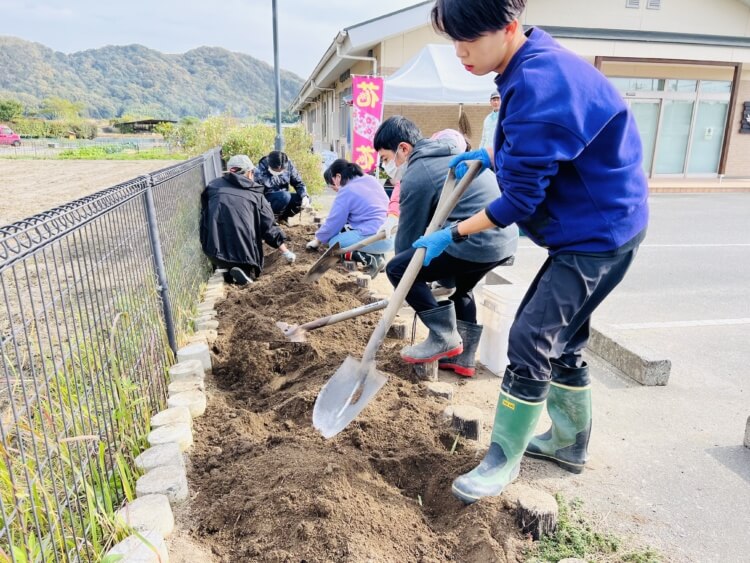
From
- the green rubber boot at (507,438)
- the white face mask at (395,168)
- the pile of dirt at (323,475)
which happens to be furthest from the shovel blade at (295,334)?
the green rubber boot at (507,438)

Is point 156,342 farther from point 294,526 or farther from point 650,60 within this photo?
point 650,60

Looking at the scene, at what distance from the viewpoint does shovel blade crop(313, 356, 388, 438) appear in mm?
2404

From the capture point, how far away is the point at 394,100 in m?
10.0

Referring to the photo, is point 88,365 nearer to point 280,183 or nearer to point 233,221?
point 233,221

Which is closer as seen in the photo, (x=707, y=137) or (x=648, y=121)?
(x=648, y=121)

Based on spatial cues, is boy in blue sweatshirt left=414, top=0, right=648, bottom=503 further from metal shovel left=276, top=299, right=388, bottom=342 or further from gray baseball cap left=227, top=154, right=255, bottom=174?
gray baseball cap left=227, top=154, right=255, bottom=174

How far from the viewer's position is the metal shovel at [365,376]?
2.40 m

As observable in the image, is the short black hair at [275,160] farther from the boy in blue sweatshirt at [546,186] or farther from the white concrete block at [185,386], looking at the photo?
the boy in blue sweatshirt at [546,186]

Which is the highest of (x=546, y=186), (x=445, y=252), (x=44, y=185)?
(x=546, y=186)

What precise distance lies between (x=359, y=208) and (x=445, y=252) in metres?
2.42

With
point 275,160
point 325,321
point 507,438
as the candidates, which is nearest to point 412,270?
point 507,438

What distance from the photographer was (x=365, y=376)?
2.58m

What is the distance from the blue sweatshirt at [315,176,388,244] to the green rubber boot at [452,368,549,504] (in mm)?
3348

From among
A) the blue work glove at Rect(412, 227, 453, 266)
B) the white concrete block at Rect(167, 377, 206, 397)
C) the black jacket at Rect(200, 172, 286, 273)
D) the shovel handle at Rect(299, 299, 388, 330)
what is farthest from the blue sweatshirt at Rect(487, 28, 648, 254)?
the black jacket at Rect(200, 172, 286, 273)
